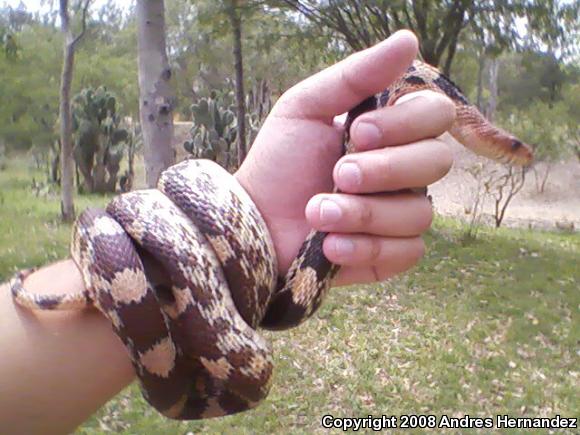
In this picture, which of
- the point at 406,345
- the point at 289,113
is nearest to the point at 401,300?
the point at 406,345

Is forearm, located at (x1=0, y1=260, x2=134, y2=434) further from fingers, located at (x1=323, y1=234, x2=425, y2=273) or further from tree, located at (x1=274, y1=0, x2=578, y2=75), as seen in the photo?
tree, located at (x1=274, y1=0, x2=578, y2=75)

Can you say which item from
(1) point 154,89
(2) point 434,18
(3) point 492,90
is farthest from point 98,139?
(3) point 492,90

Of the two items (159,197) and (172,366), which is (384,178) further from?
(172,366)

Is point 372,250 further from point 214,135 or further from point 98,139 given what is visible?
point 98,139

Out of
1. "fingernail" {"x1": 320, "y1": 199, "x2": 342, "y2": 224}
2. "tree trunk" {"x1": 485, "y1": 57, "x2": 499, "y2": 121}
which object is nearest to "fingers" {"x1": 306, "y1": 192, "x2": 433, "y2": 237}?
"fingernail" {"x1": 320, "y1": 199, "x2": 342, "y2": 224}

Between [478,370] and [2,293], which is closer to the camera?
[2,293]

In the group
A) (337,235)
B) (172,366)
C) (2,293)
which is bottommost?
(172,366)
